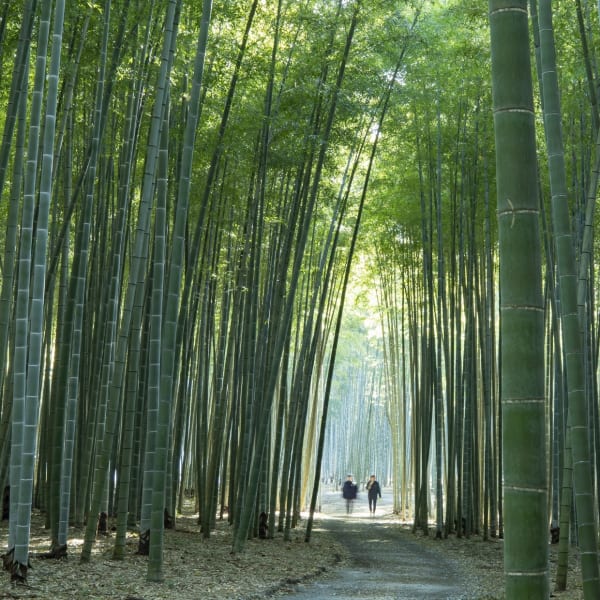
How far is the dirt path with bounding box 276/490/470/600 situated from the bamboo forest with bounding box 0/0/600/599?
2.52 ft

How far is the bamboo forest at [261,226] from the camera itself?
338cm

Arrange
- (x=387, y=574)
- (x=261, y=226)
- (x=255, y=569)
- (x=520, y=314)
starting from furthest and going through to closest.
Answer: (x=261, y=226) → (x=387, y=574) → (x=255, y=569) → (x=520, y=314)

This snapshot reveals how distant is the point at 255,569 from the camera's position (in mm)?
6102

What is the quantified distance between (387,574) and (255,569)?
1088 millimetres

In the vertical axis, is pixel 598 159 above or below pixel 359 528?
above

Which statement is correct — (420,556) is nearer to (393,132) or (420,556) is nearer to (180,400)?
(180,400)

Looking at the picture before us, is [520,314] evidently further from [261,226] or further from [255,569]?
[261,226]

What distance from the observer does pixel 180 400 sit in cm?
848

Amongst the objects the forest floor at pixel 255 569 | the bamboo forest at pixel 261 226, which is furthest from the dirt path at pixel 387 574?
the bamboo forest at pixel 261 226

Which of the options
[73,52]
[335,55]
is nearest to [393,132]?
[335,55]

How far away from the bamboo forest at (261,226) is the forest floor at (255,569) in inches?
8.0

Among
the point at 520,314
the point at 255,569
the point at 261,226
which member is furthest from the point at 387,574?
the point at 520,314

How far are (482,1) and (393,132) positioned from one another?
2.72 m

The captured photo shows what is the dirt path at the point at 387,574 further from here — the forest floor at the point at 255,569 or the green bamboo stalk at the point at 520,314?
the green bamboo stalk at the point at 520,314
